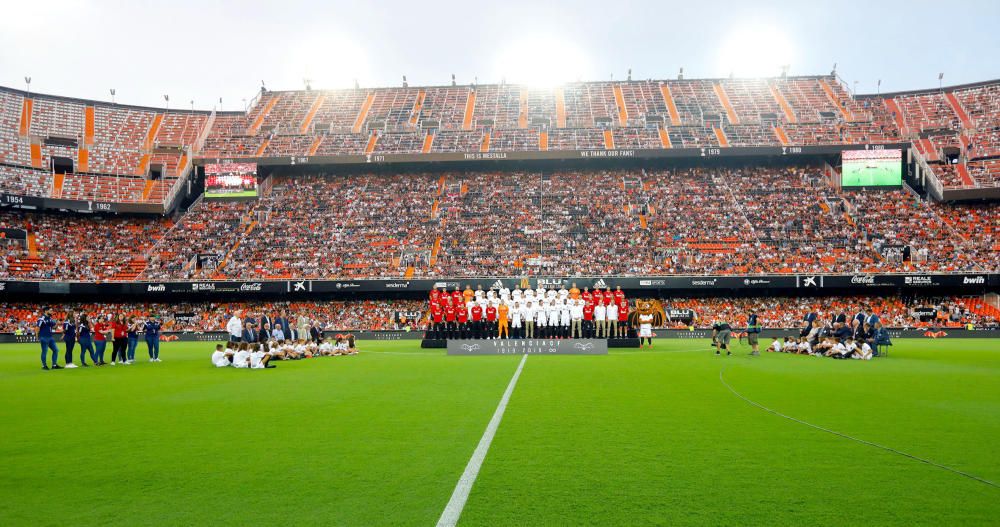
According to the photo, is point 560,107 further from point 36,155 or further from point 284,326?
point 36,155

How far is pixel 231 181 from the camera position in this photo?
51625mm

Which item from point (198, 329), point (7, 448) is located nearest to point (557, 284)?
point (198, 329)

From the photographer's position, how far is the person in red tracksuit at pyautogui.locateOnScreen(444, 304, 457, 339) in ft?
85.2

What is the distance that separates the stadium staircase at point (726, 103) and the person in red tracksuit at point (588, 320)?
3443 centimetres

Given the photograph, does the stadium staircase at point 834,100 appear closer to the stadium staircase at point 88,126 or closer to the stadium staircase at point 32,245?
the stadium staircase at point 32,245

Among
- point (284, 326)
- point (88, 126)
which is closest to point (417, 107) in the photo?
point (88, 126)

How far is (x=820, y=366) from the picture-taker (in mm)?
17781

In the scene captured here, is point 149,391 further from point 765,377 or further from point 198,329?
point 198,329

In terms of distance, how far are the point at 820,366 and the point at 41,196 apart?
4991cm

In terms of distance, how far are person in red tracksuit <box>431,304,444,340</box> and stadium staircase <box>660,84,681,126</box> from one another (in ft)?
114

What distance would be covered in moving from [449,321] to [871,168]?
37.0 m

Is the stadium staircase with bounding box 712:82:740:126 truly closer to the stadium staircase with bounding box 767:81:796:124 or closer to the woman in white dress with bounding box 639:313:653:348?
the stadium staircase with bounding box 767:81:796:124

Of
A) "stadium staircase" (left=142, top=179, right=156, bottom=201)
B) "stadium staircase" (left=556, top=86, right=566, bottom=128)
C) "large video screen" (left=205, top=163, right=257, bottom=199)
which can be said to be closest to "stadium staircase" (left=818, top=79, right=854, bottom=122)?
"stadium staircase" (left=556, top=86, right=566, bottom=128)

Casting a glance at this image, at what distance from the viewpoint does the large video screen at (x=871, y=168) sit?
48.2 m
